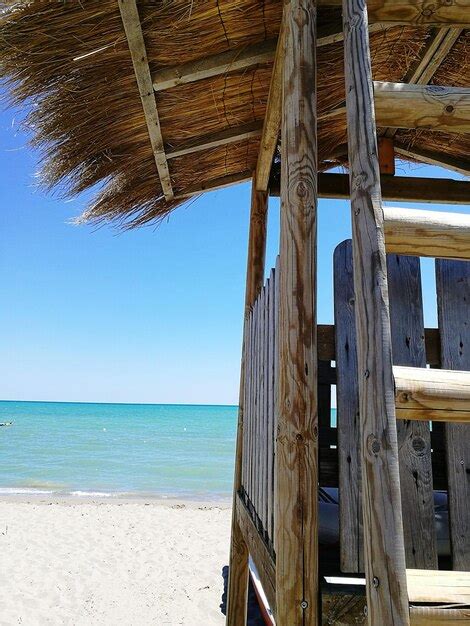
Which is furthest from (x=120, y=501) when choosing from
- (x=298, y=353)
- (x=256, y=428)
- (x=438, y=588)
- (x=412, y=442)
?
(x=438, y=588)

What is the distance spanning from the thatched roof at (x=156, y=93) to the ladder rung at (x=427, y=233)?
52.2 inches

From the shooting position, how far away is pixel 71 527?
9734mm

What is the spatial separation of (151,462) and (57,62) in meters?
23.3

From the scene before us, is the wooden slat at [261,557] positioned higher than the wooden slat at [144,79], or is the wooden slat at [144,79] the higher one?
the wooden slat at [144,79]

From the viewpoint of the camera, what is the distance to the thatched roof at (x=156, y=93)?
2158 millimetres

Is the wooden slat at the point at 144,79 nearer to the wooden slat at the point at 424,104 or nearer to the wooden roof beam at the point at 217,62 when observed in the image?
the wooden roof beam at the point at 217,62

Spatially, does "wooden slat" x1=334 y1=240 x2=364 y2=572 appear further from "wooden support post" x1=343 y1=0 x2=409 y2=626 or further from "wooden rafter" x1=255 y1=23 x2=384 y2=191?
"wooden rafter" x1=255 y1=23 x2=384 y2=191

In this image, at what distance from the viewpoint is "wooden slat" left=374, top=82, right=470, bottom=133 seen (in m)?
1.51

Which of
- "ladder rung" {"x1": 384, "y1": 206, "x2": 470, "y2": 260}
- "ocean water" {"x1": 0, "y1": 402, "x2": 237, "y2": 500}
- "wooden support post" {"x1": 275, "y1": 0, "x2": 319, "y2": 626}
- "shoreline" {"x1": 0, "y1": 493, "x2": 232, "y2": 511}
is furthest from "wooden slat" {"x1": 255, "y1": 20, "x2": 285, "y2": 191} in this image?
"ocean water" {"x1": 0, "y1": 402, "x2": 237, "y2": 500}

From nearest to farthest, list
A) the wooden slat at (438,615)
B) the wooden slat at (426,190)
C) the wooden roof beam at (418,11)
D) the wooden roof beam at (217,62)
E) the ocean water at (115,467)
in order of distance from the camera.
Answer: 1. the wooden slat at (438,615)
2. the wooden roof beam at (418,11)
3. the wooden roof beam at (217,62)
4. the wooden slat at (426,190)
5. the ocean water at (115,467)

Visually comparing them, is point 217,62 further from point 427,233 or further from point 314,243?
point 427,233

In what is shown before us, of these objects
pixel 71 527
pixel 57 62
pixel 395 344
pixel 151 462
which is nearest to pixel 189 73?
pixel 57 62

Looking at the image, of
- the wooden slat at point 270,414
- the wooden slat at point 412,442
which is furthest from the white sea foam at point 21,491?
the wooden slat at point 412,442

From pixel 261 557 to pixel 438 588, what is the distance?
1.04m
